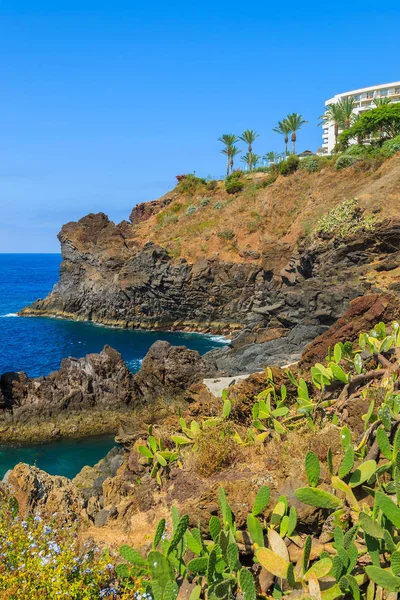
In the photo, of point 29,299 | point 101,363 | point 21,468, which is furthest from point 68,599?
point 29,299

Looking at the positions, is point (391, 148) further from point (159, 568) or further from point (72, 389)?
point (159, 568)

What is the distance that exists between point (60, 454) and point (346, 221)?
32538mm

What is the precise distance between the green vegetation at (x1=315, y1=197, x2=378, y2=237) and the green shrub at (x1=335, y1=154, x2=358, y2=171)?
15.2 meters

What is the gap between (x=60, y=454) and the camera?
76.9ft

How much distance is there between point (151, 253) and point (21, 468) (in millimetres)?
49174

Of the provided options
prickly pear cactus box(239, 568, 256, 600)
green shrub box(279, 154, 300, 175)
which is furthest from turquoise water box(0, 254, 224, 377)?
prickly pear cactus box(239, 568, 256, 600)

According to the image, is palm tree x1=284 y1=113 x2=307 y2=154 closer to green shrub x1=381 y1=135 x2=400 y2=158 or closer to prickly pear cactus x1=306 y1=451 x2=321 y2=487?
green shrub x1=381 y1=135 x2=400 y2=158

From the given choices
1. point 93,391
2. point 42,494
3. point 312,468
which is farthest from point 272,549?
point 93,391

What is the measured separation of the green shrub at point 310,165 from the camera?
68.1 metres

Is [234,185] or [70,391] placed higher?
[234,185]

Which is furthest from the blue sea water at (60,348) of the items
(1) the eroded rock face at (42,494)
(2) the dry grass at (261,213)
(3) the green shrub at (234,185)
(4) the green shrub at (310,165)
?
(4) the green shrub at (310,165)

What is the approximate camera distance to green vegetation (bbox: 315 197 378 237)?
41.9 m

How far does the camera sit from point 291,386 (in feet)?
41.7

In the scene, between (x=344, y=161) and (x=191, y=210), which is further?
(x=191, y=210)
